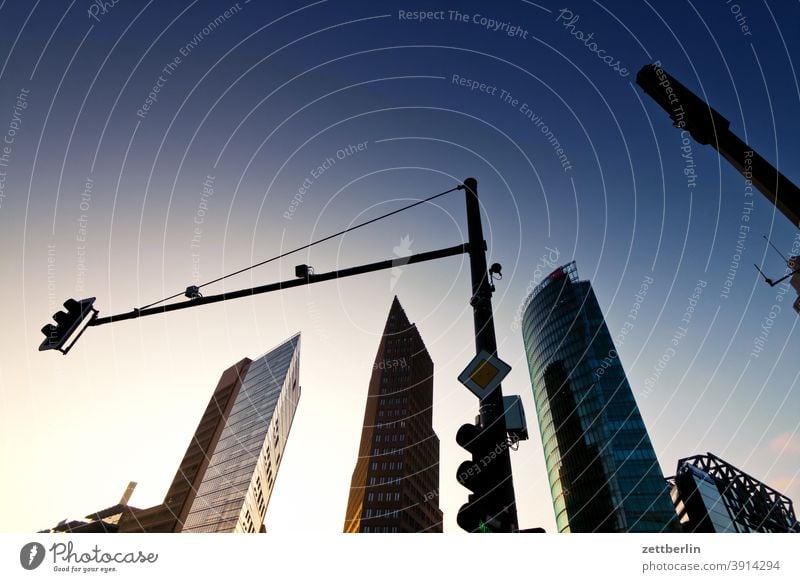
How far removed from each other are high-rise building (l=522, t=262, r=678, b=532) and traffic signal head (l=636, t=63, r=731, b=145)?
299 feet

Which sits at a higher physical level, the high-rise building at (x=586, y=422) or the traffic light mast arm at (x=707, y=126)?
the high-rise building at (x=586, y=422)

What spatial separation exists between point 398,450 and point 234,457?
49.7 m

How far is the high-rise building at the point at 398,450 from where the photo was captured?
351 ft

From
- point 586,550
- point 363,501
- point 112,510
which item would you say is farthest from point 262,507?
point 586,550

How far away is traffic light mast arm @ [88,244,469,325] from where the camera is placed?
16.2ft

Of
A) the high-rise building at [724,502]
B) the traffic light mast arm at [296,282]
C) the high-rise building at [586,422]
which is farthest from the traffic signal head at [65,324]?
the high-rise building at [586,422]

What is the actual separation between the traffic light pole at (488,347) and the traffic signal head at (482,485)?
1 centimetres

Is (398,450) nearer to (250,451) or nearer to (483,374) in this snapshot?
(250,451)

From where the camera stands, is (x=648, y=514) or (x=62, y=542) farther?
(x=648, y=514)

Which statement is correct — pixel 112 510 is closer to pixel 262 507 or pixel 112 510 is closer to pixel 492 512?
pixel 262 507

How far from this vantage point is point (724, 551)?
3877 mm

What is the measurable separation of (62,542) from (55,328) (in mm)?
3005

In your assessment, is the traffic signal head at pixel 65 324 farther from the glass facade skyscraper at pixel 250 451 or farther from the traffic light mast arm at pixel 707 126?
the glass facade skyscraper at pixel 250 451

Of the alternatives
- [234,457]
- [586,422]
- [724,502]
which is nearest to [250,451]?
[234,457]
